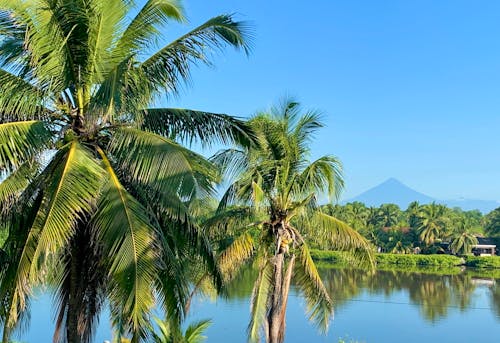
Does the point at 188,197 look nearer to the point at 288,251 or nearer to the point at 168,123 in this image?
the point at 168,123

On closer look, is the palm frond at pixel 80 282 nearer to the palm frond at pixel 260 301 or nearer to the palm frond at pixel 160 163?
the palm frond at pixel 160 163

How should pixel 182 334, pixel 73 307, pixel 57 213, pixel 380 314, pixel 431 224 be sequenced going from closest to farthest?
pixel 57 213, pixel 73 307, pixel 182 334, pixel 380 314, pixel 431 224

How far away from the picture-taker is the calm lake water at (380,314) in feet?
78.4

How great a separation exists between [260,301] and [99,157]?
4819 millimetres

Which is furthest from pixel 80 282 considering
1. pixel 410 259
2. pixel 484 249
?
pixel 484 249

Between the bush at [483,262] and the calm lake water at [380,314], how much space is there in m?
13.5

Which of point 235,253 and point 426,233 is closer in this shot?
point 235,253

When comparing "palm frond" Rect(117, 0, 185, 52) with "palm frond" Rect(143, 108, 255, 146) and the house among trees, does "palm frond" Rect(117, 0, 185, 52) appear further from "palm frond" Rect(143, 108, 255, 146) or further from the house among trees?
the house among trees

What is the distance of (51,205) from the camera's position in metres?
4.76

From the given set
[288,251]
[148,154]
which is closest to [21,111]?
[148,154]

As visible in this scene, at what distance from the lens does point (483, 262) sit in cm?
5609

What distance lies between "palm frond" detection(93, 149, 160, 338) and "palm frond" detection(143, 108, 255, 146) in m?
1.09

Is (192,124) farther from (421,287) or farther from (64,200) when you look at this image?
(421,287)

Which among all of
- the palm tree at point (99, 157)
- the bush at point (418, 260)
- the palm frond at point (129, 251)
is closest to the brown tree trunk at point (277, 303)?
the palm tree at point (99, 157)
